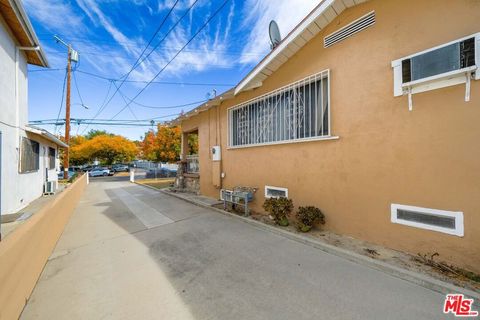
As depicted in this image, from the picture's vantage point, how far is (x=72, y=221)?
20.4 feet

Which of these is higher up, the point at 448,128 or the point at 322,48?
the point at 322,48

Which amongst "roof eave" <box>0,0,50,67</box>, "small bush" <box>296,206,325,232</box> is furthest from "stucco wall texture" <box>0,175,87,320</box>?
"roof eave" <box>0,0,50,67</box>

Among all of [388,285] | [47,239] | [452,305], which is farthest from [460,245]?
[47,239]

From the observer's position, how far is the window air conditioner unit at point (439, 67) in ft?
9.11

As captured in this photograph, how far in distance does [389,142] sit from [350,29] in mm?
2562

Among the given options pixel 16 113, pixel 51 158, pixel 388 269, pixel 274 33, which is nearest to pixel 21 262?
pixel 388 269

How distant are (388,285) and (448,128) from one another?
2.51 m

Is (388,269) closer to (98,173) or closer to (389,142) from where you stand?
(389,142)

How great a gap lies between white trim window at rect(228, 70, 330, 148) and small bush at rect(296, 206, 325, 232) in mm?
1736

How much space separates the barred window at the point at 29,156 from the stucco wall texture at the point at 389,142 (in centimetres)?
978

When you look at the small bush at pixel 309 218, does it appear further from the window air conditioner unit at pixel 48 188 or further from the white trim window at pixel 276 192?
the window air conditioner unit at pixel 48 188

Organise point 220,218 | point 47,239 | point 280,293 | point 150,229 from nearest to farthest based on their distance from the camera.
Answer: point 280,293, point 47,239, point 150,229, point 220,218

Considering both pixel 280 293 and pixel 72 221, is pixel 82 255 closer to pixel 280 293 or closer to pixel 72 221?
pixel 72 221

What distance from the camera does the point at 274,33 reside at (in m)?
6.16
